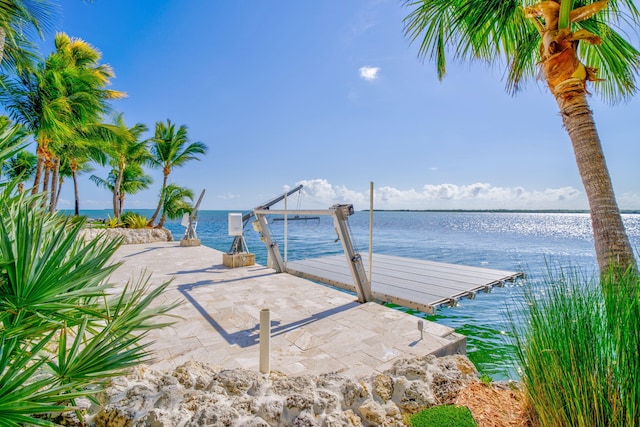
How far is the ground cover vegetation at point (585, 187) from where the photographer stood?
1285 millimetres

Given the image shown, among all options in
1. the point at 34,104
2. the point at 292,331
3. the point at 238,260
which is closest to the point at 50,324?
the point at 292,331

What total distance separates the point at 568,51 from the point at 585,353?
264 centimetres

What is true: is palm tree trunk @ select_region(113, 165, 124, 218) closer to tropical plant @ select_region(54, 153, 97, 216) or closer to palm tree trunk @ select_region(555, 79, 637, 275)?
tropical plant @ select_region(54, 153, 97, 216)

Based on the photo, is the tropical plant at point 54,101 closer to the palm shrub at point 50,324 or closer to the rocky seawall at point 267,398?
the palm shrub at point 50,324

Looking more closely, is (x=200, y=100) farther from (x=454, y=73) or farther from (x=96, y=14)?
(x=454, y=73)

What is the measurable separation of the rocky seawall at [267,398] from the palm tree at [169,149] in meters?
15.8

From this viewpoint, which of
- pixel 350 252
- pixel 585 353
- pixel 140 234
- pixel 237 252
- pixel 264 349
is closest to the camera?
pixel 585 353

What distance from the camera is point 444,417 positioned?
1792 mm

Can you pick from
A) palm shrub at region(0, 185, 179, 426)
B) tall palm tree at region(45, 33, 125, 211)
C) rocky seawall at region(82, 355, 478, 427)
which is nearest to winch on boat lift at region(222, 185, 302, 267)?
rocky seawall at region(82, 355, 478, 427)

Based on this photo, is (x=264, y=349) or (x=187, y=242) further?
(x=187, y=242)

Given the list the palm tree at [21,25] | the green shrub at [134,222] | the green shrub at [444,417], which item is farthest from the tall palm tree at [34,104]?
the green shrub at [444,417]

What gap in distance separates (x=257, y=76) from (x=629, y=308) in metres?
9.78

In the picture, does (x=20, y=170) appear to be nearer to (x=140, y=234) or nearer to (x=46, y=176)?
(x=46, y=176)

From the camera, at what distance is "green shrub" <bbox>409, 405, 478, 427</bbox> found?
68.5 inches
